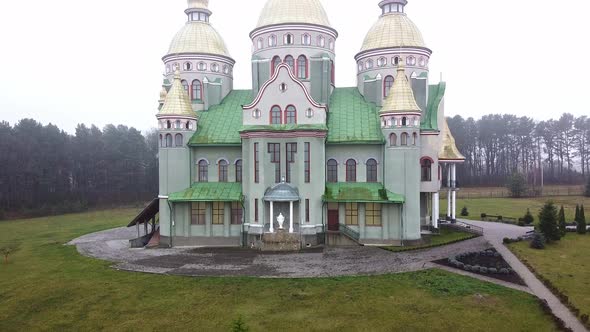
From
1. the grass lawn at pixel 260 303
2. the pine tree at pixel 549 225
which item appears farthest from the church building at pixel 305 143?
the grass lawn at pixel 260 303

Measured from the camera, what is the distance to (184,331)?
15.7 m

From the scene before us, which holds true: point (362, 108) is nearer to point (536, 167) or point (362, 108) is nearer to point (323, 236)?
point (323, 236)

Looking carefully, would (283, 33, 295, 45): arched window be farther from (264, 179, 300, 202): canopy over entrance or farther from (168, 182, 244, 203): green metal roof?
(168, 182, 244, 203): green metal roof

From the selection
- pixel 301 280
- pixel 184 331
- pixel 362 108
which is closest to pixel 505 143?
pixel 362 108

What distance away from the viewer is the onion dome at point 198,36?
36125mm

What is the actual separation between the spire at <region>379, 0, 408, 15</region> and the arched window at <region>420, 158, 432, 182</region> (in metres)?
12.7

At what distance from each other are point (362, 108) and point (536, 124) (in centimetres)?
6794

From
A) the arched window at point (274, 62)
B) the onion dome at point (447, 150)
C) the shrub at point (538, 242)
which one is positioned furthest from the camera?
the arched window at point (274, 62)

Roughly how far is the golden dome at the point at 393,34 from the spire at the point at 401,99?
14.2ft

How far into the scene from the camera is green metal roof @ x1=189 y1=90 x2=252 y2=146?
3234 cm

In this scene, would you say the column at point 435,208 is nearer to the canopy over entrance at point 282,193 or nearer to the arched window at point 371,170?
the arched window at point 371,170

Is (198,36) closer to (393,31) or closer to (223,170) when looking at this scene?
(223,170)

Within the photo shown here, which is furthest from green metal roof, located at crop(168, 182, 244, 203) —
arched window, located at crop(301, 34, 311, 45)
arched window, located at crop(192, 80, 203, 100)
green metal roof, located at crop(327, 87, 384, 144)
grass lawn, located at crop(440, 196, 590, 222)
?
grass lawn, located at crop(440, 196, 590, 222)

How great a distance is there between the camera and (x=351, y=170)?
103 ft
